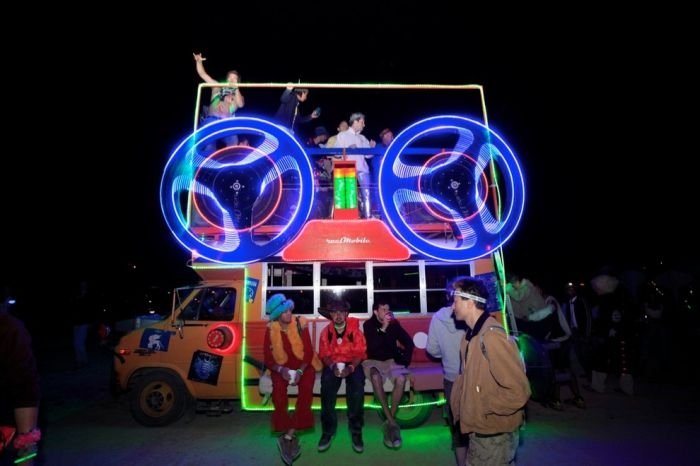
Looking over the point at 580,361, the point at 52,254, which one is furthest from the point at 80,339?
the point at 52,254

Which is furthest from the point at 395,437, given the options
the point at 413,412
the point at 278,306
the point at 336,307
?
the point at 278,306

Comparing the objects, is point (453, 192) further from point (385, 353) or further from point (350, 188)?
point (385, 353)

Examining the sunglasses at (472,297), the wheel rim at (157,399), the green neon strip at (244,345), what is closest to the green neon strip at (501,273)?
the sunglasses at (472,297)

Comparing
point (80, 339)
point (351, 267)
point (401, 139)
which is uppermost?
point (401, 139)

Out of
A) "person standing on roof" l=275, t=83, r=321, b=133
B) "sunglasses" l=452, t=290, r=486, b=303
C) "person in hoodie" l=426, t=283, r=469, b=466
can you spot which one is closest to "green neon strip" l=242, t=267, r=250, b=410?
"person standing on roof" l=275, t=83, r=321, b=133

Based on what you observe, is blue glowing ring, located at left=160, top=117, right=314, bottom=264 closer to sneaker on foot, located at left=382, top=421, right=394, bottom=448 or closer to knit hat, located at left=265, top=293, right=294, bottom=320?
knit hat, located at left=265, top=293, right=294, bottom=320

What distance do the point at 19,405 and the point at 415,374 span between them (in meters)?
4.43

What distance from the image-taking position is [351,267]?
7.50 metres

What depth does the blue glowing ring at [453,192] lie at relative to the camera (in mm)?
6316

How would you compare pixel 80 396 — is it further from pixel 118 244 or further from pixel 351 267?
pixel 118 244

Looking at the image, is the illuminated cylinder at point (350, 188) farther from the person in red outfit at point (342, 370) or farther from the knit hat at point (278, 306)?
the knit hat at point (278, 306)

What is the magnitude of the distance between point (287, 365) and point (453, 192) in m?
3.38

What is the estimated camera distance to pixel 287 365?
5773 millimetres

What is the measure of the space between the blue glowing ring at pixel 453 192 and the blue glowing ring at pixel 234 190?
129 centimetres
